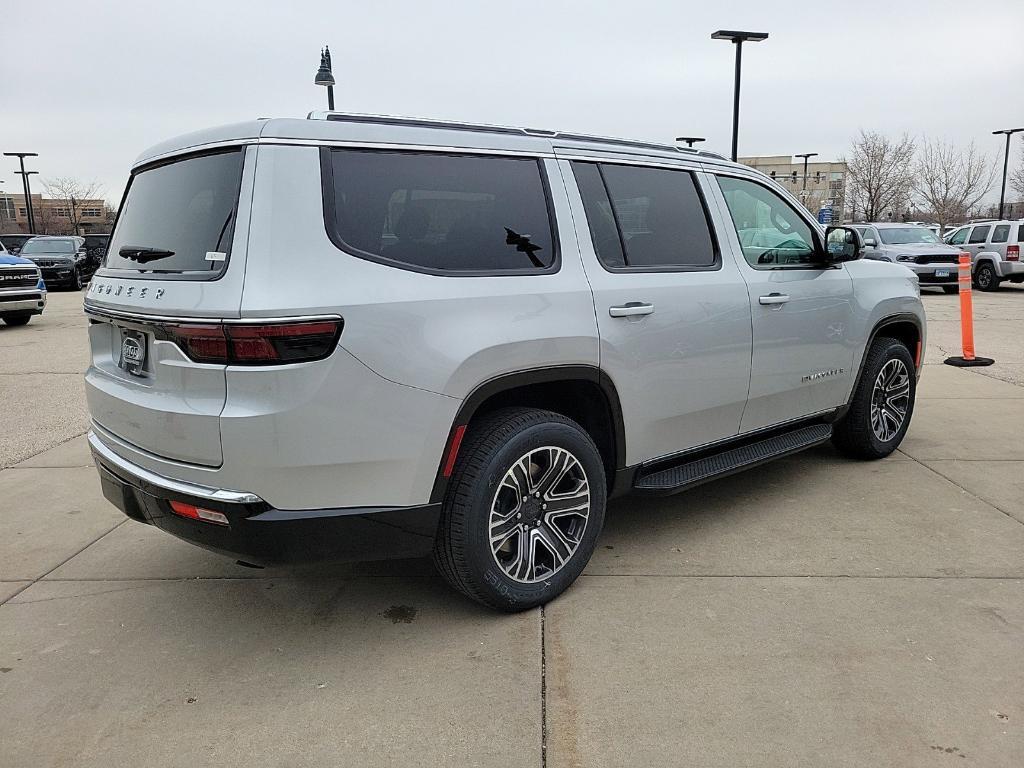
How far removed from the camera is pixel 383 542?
2857mm

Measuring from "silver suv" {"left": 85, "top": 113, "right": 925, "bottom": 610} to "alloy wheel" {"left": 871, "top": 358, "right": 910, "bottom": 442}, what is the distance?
5.02 ft

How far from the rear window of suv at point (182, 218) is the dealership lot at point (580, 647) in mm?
1454

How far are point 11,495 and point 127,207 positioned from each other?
2.54 meters

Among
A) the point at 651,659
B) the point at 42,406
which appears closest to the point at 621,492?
the point at 651,659

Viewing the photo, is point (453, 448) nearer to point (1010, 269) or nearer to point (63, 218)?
point (1010, 269)

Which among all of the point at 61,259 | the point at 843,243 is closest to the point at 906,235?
the point at 843,243

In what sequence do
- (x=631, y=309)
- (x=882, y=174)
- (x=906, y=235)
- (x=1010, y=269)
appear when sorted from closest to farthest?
(x=631, y=309) < (x=1010, y=269) < (x=906, y=235) < (x=882, y=174)

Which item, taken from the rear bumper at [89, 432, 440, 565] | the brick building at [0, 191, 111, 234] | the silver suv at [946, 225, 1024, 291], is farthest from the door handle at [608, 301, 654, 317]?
the brick building at [0, 191, 111, 234]

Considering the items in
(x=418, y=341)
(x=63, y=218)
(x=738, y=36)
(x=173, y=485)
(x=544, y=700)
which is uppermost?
(x=738, y=36)

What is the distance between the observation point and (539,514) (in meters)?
3.29

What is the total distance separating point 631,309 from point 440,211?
0.95 meters

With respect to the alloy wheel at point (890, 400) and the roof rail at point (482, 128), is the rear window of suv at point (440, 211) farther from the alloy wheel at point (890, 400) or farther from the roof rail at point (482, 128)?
the alloy wheel at point (890, 400)

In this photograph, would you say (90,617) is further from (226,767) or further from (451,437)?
(451,437)

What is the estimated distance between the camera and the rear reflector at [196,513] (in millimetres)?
2688
